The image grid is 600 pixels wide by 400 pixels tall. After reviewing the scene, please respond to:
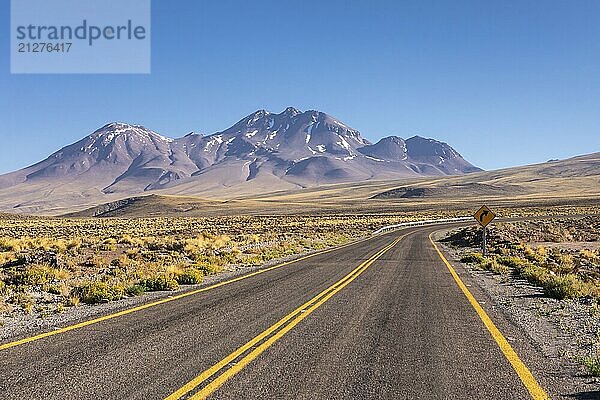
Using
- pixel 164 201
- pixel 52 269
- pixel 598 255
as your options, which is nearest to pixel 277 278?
pixel 52 269

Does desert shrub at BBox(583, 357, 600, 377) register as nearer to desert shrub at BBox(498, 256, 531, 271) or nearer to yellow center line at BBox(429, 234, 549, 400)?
yellow center line at BBox(429, 234, 549, 400)

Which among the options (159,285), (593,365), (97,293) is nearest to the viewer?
(593,365)

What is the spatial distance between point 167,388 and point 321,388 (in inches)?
72.6

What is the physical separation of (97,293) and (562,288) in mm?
12094

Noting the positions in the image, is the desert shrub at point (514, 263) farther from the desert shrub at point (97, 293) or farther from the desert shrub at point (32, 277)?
the desert shrub at point (32, 277)

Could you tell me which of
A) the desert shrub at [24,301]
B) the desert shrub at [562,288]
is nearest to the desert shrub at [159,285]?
the desert shrub at [24,301]

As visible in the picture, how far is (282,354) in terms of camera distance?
25.7 ft

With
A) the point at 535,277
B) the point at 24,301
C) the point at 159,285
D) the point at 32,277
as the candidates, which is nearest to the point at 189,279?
the point at 159,285

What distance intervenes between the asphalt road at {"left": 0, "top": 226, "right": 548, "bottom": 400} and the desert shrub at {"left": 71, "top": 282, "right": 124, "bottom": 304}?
2.18 meters

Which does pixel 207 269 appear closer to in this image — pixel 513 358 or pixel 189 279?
pixel 189 279

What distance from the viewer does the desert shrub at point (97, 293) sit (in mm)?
13023

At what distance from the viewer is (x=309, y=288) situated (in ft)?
49.4

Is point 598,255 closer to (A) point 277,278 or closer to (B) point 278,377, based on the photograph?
(A) point 277,278

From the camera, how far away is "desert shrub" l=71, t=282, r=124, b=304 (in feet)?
42.7
